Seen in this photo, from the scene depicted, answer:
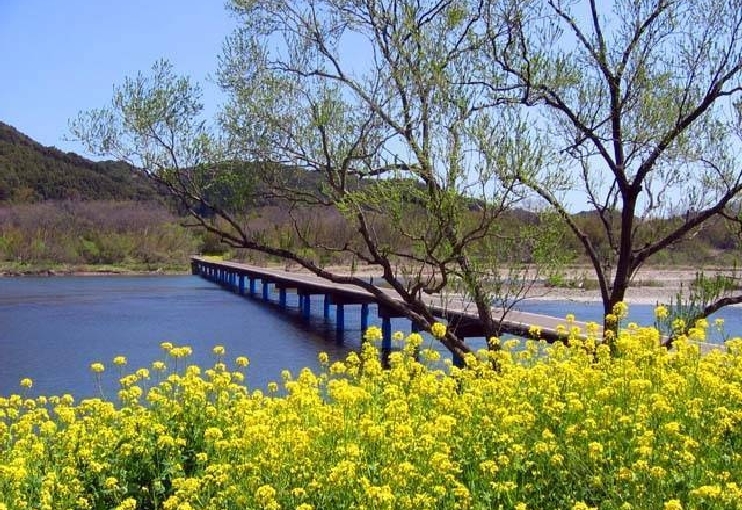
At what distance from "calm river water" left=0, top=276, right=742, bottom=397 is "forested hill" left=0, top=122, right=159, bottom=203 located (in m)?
71.8

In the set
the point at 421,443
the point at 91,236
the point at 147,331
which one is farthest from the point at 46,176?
the point at 421,443

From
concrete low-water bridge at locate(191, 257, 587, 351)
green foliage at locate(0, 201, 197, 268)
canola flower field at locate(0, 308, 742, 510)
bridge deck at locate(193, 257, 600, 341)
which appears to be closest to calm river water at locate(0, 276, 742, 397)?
concrete low-water bridge at locate(191, 257, 587, 351)

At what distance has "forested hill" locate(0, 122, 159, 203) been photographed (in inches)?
4670

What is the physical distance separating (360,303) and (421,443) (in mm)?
27384

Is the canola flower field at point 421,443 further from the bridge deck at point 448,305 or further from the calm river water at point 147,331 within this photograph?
the calm river water at point 147,331

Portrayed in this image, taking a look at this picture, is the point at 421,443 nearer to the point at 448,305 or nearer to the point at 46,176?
the point at 448,305

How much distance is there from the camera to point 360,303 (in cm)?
3200

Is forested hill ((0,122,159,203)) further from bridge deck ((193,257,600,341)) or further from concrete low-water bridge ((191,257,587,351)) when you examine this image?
bridge deck ((193,257,600,341))

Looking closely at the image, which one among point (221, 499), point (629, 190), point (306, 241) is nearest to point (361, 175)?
point (306, 241)

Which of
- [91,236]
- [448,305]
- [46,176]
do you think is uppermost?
[46,176]

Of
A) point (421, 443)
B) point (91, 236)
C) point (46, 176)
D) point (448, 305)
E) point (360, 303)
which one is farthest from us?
point (46, 176)

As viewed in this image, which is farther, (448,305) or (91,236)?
(91,236)

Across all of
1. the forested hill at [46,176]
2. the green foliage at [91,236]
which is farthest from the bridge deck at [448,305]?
the forested hill at [46,176]

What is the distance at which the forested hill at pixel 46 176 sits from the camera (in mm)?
118625
